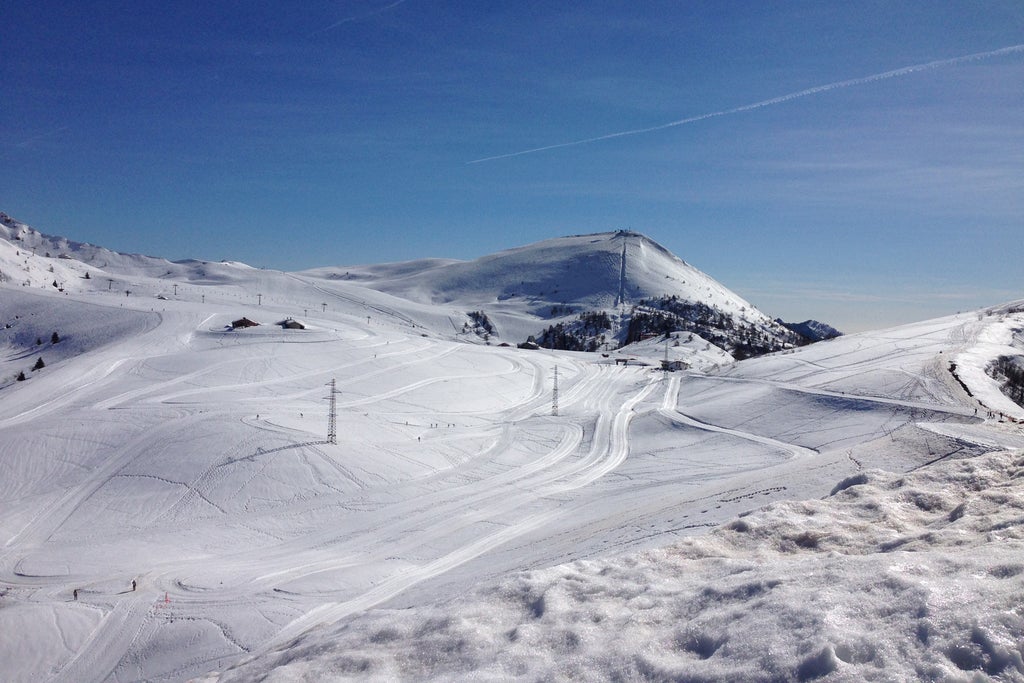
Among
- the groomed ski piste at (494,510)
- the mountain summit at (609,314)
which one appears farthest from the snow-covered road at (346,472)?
the mountain summit at (609,314)

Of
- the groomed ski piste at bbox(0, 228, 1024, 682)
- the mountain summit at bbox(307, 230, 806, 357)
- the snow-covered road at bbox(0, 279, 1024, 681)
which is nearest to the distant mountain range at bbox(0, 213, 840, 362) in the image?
the mountain summit at bbox(307, 230, 806, 357)

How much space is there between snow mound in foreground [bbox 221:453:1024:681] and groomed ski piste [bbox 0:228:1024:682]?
33 mm

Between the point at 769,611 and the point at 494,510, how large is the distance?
853 inches

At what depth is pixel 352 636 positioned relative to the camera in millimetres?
6613

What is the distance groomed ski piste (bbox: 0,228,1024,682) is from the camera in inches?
209

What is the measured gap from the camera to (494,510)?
26062 mm

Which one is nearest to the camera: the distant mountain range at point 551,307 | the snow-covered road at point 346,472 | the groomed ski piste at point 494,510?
the groomed ski piste at point 494,510

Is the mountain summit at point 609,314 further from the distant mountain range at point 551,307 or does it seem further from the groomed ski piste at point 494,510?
the groomed ski piste at point 494,510

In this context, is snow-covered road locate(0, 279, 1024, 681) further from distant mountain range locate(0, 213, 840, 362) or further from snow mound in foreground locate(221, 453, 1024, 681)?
distant mountain range locate(0, 213, 840, 362)

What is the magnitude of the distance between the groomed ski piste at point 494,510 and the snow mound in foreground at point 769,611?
0.11 feet

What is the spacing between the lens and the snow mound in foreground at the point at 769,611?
439cm

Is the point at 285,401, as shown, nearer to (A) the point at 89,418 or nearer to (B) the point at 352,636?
(A) the point at 89,418

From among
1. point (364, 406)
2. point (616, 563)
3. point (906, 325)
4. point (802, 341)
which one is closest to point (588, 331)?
point (802, 341)

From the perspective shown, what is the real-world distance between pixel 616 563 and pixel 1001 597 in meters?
3.76
